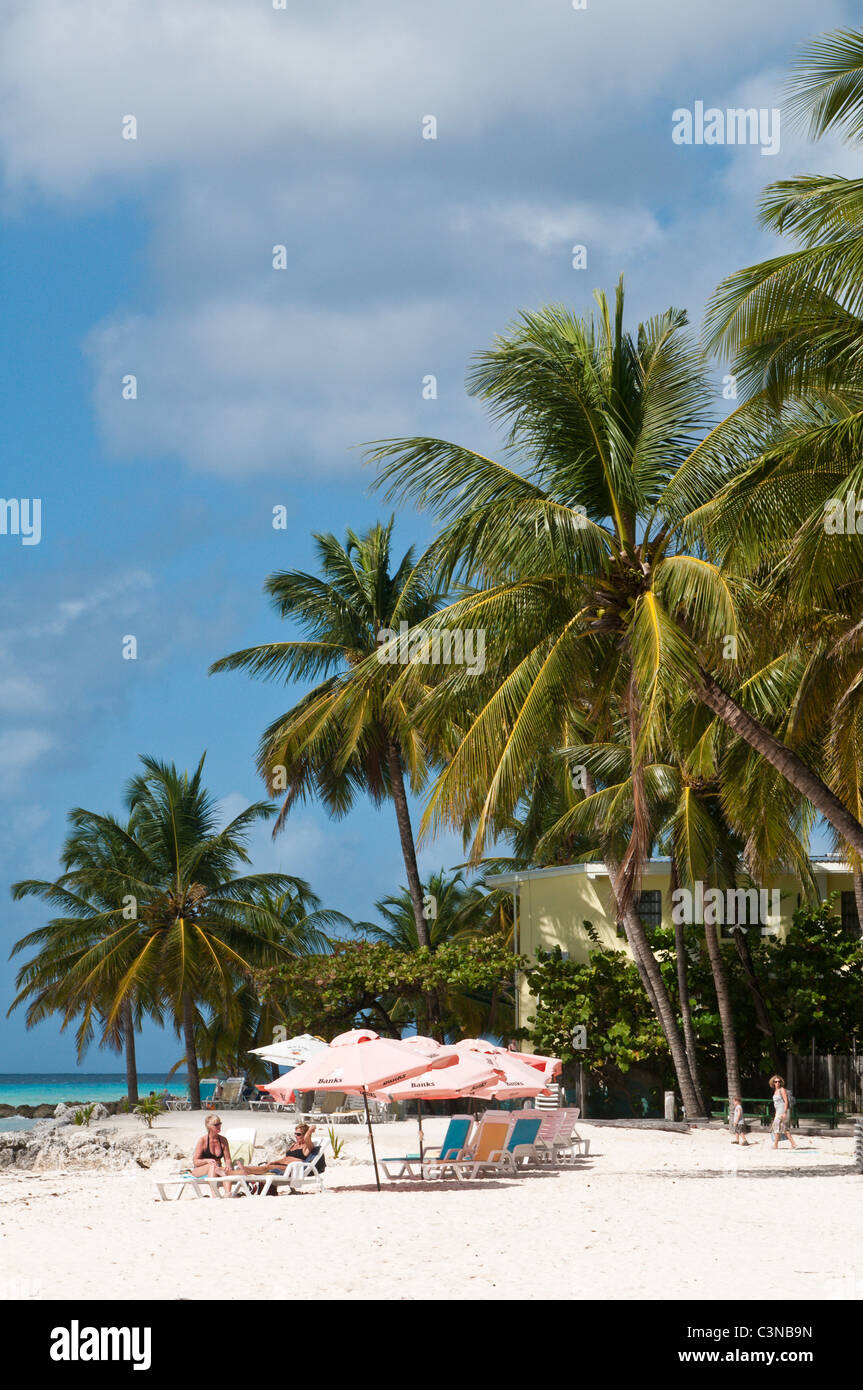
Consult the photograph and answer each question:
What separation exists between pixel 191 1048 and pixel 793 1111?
14887mm

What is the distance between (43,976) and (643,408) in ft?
80.0

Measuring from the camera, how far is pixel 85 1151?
2308cm

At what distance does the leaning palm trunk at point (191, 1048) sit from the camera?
32062mm

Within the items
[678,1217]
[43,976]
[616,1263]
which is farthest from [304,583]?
[616,1263]

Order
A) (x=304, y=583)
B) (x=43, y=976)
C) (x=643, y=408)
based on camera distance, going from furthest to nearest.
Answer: (x=43, y=976) → (x=304, y=583) → (x=643, y=408)

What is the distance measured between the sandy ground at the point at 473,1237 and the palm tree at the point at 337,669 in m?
12.5

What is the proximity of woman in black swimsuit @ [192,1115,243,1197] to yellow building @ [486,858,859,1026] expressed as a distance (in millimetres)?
15418

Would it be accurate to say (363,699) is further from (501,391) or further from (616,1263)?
(616,1263)

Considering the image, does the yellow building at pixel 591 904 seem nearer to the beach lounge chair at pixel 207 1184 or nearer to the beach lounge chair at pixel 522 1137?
the beach lounge chair at pixel 522 1137

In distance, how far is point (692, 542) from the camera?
14.7 metres

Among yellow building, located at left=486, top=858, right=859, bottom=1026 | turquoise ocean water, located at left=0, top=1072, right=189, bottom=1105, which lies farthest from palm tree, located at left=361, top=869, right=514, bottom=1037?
turquoise ocean water, located at left=0, top=1072, right=189, bottom=1105

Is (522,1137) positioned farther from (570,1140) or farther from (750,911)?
(750,911)

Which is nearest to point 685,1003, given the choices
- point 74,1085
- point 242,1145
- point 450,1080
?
point 242,1145
